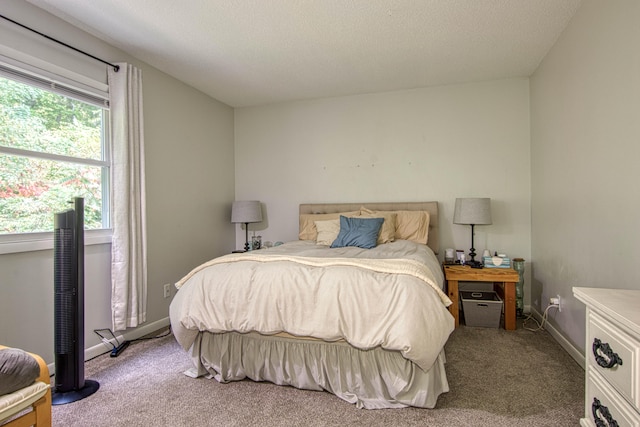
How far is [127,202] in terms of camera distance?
101 inches

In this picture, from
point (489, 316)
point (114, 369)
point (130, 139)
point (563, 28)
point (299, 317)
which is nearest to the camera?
point (299, 317)

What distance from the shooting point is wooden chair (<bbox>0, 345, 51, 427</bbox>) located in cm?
124

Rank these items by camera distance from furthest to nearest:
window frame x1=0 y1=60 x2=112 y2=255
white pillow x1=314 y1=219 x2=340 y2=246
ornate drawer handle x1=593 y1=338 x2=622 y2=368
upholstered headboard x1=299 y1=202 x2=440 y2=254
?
upholstered headboard x1=299 y1=202 x2=440 y2=254, white pillow x1=314 y1=219 x2=340 y2=246, window frame x1=0 y1=60 x2=112 y2=255, ornate drawer handle x1=593 y1=338 x2=622 y2=368

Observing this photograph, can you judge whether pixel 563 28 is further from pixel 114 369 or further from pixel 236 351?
pixel 114 369

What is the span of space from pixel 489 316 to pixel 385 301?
1.80 m

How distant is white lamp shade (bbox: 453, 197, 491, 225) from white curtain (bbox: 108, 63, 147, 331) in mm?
2963

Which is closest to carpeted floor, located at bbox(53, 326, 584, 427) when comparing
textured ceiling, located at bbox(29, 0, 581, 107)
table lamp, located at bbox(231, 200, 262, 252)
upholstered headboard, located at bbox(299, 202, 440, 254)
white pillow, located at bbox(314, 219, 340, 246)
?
upholstered headboard, located at bbox(299, 202, 440, 254)

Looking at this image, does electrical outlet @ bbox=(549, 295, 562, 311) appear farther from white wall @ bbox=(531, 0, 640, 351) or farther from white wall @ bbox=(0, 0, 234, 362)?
white wall @ bbox=(0, 0, 234, 362)

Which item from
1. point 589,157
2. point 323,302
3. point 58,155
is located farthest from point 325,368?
point 58,155

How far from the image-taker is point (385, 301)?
166cm

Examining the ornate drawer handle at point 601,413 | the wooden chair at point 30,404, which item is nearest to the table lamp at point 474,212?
the ornate drawer handle at point 601,413

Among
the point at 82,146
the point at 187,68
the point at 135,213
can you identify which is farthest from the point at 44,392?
the point at 187,68

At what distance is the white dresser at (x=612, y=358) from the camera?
99cm

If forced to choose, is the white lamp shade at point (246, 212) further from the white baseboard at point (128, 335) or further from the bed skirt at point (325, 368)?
the bed skirt at point (325, 368)
